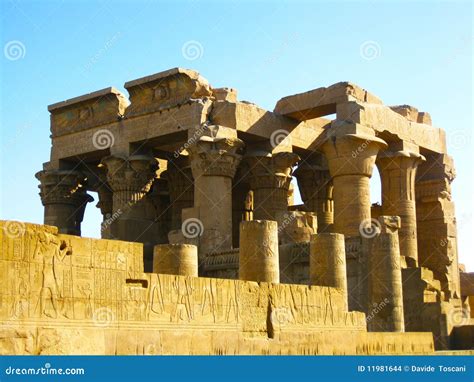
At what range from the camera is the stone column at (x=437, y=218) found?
25.8 metres

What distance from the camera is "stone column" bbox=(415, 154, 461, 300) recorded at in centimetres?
2575

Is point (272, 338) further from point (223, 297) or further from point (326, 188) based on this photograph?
point (326, 188)

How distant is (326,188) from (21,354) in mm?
18351

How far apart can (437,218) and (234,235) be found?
650cm

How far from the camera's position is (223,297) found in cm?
1310

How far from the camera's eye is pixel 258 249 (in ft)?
52.1

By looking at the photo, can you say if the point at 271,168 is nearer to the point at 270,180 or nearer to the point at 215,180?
the point at 270,180
